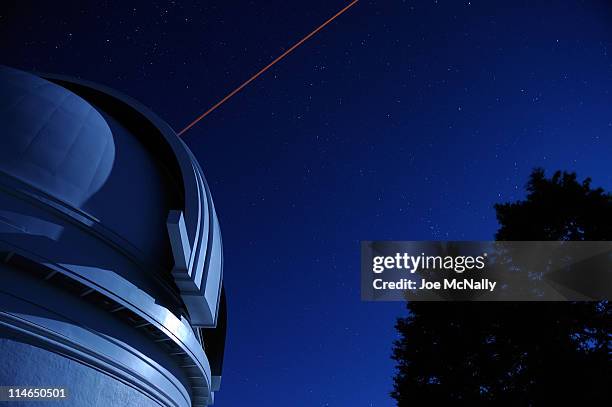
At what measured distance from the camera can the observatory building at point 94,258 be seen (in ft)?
20.8

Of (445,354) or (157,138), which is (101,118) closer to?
(157,138)

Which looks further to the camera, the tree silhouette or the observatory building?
the tree silhouette

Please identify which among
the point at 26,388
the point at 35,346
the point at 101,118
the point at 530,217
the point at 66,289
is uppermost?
the point at 530,217

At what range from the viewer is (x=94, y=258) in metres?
7.15

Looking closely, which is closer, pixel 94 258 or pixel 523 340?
pixel 94 258

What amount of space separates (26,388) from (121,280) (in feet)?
5.68

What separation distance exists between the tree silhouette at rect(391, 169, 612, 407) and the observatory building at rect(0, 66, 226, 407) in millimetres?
7180

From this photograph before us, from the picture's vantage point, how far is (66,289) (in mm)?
6793

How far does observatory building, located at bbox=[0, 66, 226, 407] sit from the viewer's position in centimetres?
633

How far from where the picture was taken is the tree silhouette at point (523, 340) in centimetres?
1218

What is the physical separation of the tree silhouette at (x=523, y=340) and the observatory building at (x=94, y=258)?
718 centimetres

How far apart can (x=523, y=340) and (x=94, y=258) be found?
1042cm

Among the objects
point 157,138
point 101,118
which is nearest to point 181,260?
point 101,118

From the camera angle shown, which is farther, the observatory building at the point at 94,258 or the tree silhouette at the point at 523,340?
the tree silhouette at the point at 523,340
